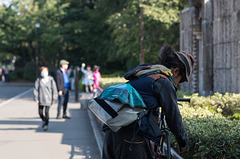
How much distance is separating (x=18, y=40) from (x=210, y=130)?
40706 mm

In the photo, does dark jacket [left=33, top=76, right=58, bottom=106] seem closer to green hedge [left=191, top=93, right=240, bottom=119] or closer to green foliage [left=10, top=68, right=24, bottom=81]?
green hedge [left=191, top=93, right=240, bottom=119]

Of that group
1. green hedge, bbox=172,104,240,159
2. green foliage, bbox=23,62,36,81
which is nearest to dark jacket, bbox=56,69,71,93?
green hedge, bbox=172,104,240,159

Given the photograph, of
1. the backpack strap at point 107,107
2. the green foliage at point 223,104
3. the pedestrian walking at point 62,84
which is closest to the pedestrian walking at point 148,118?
the backpack strap at point 107,107

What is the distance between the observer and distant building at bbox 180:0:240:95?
8594 millimetres

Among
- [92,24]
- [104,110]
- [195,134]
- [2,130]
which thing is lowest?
[2,130]

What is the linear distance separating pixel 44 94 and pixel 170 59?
7092 millimetres

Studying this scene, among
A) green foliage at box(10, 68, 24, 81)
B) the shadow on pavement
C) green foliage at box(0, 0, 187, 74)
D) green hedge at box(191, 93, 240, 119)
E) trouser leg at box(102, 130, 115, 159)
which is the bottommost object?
the shadow on pavement

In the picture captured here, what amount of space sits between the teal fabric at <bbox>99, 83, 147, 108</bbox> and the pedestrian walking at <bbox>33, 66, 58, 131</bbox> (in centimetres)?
707

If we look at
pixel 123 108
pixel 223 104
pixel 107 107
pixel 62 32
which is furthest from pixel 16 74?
pixel 123 108

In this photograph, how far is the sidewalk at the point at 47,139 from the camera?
273 inches

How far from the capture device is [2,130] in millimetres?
9656

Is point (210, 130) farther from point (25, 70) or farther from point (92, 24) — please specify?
point (25, 70)

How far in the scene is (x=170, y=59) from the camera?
3.02 m

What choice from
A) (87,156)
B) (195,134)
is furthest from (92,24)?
(195,134)
